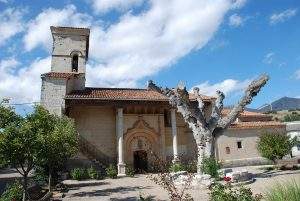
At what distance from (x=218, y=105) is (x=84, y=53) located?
14.3 metres

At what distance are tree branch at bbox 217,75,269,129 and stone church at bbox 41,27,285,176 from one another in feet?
21.2

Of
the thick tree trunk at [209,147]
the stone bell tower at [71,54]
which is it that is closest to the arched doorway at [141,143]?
the stone bell tower at [71,54]

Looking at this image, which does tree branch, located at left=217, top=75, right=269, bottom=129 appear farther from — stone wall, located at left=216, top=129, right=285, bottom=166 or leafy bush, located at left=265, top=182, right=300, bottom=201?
leafy bush, located at left=265, top=182, right=300, bottom=201

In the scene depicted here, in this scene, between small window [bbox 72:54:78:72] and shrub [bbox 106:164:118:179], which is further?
small window [bbox 72:54:78:72]

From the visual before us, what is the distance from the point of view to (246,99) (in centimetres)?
1994

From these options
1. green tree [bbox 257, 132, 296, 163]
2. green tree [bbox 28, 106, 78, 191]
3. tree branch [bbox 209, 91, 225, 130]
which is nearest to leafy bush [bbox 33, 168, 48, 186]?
green tree [bbox 28, 106, 78, 191]

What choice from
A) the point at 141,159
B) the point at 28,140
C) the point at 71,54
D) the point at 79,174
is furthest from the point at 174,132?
the point at 28,140

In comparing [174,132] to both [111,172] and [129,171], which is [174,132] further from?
[111,172]

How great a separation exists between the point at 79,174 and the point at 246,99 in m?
11.5

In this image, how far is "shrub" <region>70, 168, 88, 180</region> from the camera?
22.3 meters

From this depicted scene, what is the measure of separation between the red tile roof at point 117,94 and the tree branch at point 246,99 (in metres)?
7.42

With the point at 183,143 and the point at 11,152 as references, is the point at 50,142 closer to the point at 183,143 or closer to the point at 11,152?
the point at 11,152

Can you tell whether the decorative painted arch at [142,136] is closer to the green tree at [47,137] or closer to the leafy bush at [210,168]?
the leafy bush at [210,168]

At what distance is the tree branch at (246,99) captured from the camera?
64.7 ft
